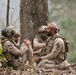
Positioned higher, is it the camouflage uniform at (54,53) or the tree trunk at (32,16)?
the tree trunk at (32,16)

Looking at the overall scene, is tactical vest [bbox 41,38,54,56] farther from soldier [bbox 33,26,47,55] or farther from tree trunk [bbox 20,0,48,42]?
tree trunk [bbox 20,0,48,42]

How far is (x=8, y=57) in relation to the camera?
12.0 metres

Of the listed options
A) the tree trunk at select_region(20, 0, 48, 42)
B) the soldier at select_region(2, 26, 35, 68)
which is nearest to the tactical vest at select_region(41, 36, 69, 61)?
the soldier at select_region(2, 26, 35, 68)

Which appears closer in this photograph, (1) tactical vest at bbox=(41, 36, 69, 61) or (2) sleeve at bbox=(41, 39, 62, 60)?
(2) sleeve at bbox=(41, 39, 62, 60)

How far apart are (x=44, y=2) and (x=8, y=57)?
293cm

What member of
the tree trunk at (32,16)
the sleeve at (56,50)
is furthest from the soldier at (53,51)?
the tree trunk at (32,16)

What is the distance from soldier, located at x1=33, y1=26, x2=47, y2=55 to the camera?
43.4 feet

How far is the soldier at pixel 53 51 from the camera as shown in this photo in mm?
12547

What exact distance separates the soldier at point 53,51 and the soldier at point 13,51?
1.25ft

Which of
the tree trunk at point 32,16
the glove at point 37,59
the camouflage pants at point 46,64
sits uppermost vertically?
the tree trunk at point 32,16

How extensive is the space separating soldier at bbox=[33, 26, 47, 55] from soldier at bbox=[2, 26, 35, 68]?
853mm

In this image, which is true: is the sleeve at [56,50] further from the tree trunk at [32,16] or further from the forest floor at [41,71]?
the tree trunk at [32,16]

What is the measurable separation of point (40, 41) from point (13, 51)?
173 centimetres

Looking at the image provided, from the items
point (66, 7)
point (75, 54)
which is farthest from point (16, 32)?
point (66, 7)
